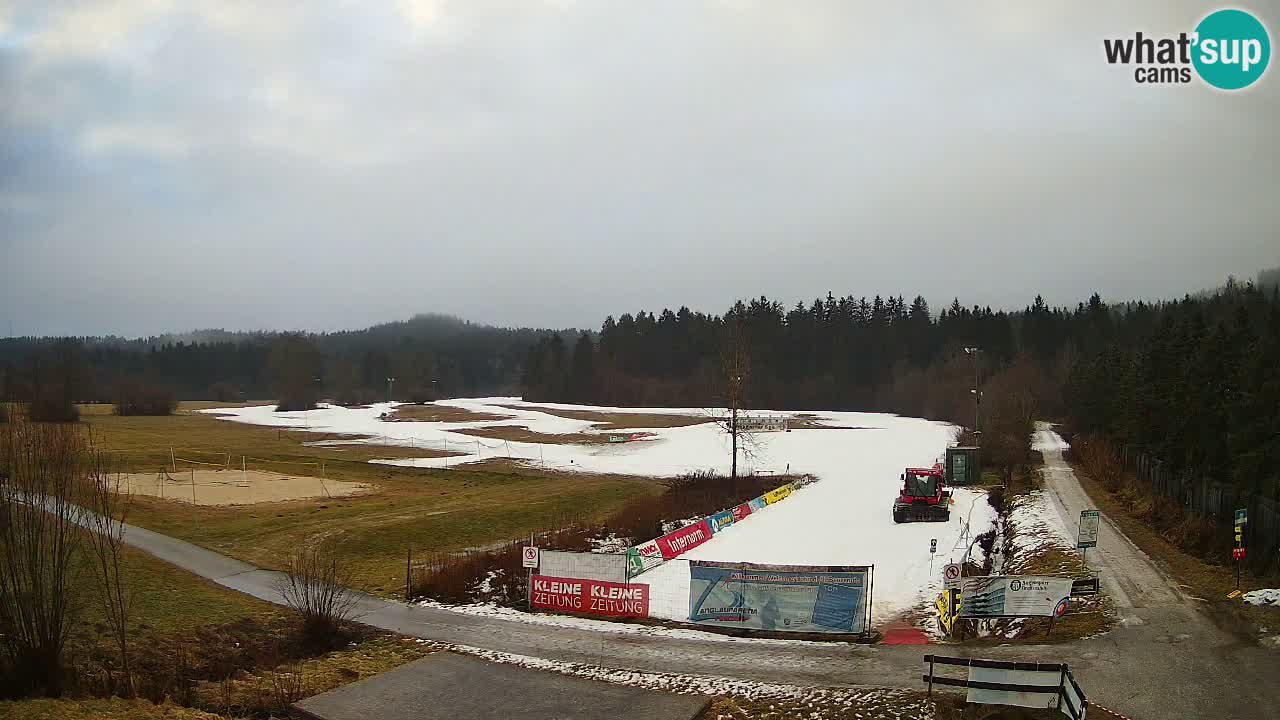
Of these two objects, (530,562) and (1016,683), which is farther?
(530,562)

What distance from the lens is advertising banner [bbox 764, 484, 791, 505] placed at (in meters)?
41.1

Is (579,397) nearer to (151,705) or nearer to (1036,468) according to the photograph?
(1036,468)

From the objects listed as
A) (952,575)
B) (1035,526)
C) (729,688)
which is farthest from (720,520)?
(729,688)

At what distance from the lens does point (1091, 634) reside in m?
17.3

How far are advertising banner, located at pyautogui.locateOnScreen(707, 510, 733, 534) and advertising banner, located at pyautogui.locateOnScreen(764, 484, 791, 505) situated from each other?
519 cm

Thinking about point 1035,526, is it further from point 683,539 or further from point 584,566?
point 584,566

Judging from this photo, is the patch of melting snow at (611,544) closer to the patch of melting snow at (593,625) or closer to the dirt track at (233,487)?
the patch of melting snow at (593,625)

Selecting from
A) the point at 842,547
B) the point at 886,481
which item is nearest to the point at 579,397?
the point at 886,481

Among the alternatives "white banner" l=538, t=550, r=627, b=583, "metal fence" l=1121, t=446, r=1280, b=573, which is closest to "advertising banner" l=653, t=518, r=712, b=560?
"white banner" l=538, t=550, r=627, b=583

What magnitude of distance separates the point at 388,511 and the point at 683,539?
16418 millimetres

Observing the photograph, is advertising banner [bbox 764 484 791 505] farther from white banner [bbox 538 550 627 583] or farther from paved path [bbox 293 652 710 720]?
paved path [bbox 293 652 710 720]

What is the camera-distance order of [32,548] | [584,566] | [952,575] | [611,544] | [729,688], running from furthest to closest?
[611,544], [584,566], [952,575], [729,688], [32,548]

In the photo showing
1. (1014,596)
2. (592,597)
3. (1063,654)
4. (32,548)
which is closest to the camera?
(32,548)

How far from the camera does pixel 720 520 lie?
35031mm
